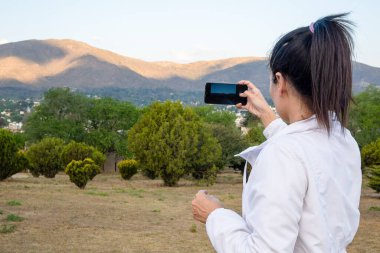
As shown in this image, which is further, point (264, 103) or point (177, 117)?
point (177, 117)

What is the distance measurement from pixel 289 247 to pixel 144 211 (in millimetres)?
14167

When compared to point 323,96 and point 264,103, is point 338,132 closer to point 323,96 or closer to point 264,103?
point 323,96

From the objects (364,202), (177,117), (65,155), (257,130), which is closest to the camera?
(364,202)

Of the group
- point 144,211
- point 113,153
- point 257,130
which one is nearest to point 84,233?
point 144,211

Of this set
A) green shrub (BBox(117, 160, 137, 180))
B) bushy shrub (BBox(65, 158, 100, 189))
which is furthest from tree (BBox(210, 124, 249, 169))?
bushy shrub (BBox(65, 158, 100, 189))

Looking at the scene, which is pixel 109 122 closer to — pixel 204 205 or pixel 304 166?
pixel 204 205

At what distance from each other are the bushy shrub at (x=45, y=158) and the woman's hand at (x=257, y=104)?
30.0 metres

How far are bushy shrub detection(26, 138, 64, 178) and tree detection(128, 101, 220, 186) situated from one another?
5.19m

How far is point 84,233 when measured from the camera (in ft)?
37.0

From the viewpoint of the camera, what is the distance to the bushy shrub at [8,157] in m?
24.8

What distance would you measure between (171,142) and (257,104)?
25258 millimetres

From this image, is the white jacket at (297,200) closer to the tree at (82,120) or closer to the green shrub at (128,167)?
the green shrub at (128,167)

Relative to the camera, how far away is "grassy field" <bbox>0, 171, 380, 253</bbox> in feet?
33.3

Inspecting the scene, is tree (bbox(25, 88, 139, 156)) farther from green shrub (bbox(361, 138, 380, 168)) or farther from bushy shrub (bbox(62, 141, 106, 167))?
green shrub (bbox(361, 138, 380, 168))
